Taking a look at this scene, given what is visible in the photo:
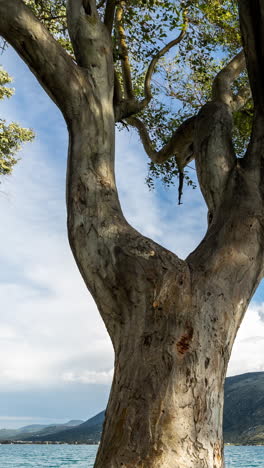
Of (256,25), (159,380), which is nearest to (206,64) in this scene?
(256,25)

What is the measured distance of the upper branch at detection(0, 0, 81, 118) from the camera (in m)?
5.62

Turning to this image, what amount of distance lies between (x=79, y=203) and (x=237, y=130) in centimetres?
791

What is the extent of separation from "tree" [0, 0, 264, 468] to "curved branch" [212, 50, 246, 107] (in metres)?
0.83

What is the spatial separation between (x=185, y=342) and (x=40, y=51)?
373 cm

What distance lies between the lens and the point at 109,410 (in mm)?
4395

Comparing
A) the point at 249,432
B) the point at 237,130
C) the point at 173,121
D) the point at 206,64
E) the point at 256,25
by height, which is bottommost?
the point at 249,432

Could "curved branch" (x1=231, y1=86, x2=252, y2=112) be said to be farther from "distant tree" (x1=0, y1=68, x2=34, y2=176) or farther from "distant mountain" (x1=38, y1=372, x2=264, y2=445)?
"distant mountain" (x1=38, y1=372, x2=264, y2=445)

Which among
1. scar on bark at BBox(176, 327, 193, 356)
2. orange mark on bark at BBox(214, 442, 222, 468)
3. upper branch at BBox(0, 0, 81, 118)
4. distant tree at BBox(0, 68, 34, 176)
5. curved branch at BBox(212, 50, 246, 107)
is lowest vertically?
orange mark on bark at BBox(214, 442, 222, 468)

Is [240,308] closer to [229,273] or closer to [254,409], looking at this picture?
[229,273]

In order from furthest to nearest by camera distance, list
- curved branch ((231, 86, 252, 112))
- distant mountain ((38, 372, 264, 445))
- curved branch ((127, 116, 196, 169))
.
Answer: distant mountain ((38, 372, 264, 445)), curved branch ((231, 86, 252, 112)), curved branch ((127, 116, 196, 169))

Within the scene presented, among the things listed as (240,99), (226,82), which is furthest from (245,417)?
(226,82)

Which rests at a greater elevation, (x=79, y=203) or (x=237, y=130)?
(x=237, y=130)

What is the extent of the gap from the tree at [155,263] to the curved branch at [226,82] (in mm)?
829

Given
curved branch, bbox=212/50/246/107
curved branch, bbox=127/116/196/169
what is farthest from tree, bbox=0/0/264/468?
curved branch, bbox=212/50/246/107
